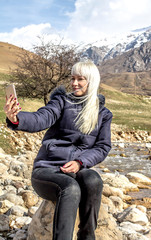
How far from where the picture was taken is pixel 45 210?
10.4ft

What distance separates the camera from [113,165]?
11.8 m

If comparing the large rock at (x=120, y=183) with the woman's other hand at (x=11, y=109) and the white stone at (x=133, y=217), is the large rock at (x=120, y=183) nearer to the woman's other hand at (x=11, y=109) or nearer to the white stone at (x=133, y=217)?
the white stone at (x=133, y=217)

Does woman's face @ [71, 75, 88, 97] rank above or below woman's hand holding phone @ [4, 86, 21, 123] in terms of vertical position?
above

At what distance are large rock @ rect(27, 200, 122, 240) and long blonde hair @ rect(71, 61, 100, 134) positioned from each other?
1.05 metres

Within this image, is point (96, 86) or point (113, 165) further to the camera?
point (113, 165)

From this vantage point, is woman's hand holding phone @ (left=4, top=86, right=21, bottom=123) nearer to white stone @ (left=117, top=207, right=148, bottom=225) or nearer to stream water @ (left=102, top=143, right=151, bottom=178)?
white stone @ (left=117, top=207, right=148, bottom=225)

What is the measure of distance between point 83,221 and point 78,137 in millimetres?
904

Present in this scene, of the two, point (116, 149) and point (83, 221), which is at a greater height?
point (83, 221)

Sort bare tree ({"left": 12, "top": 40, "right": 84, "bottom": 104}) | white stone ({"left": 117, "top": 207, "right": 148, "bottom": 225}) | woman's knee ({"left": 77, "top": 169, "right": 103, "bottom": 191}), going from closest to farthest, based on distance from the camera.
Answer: woman's knee ({"left": 77, "top": 169, "right": 103, "bottom": 191})
white stone ({"left": 117, "top": 207, "right": 148, "bottom": 225})
bare tree ({"left": 12, "top": 40, "right": 84, "bottom": 104})

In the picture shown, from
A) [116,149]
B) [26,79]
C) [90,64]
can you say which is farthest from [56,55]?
[90,64]

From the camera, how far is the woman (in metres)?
2.54

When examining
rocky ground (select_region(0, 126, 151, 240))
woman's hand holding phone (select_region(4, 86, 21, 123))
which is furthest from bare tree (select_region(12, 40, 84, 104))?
woman's hand holding phone (select_region(4, 86, 21, 123))

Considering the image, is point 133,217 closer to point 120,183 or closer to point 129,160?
point 120,183

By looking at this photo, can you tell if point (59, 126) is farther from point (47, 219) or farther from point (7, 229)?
point (7, 229)
